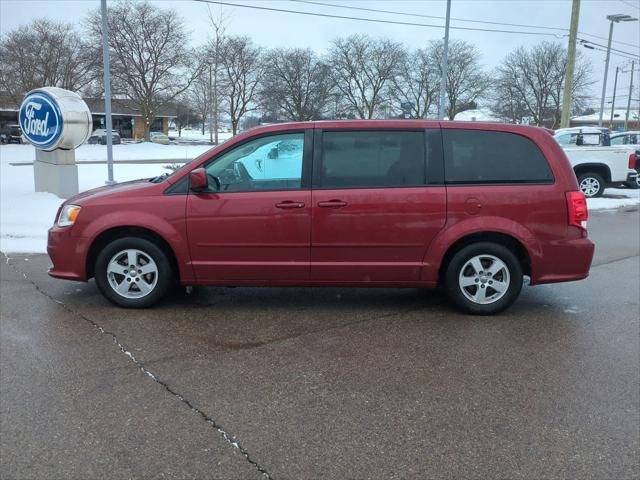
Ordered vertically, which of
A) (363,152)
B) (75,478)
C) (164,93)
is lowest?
(75,478)

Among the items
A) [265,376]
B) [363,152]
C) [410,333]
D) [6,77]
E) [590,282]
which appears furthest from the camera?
[6,77]

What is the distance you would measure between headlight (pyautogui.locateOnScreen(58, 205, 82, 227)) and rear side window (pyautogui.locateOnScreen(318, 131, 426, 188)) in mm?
2262

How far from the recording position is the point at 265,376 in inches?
157

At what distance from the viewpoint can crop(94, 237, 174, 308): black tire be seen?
527cm

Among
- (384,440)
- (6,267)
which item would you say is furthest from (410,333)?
(6,267)

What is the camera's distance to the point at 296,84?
160 ft

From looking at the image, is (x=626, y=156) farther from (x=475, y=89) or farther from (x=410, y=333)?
(x=475, y=89)

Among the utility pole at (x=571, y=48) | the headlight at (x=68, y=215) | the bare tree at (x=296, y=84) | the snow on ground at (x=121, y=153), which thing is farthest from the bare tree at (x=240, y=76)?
the headlight at (x=68, y=215)

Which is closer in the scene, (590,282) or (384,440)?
(384,440)

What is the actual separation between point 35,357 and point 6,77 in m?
53.5

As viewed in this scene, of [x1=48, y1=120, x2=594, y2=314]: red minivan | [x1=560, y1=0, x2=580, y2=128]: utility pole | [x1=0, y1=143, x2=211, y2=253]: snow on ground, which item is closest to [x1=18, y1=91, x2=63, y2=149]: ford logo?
[x1=0, y1=143, x2=211, y2=253]: snow on ground

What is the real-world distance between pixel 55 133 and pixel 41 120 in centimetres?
58

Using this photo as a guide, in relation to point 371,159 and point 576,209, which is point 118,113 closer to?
point 371,159

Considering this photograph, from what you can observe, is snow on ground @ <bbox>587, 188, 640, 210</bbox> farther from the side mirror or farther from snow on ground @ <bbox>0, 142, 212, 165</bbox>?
snow on ground @ <bbox>0, 142, 212, 165</bbox>
